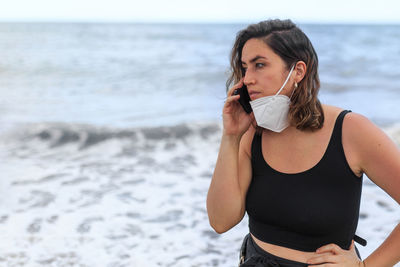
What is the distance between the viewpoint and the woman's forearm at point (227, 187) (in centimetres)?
228

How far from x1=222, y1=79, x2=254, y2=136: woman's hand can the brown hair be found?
235 millimetres

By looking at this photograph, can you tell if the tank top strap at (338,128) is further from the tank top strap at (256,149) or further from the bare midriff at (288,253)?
the bare midriff at (288,253)

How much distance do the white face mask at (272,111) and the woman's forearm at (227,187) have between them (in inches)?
7.4

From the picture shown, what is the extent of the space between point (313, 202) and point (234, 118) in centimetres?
57

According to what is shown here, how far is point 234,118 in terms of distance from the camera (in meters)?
2.36

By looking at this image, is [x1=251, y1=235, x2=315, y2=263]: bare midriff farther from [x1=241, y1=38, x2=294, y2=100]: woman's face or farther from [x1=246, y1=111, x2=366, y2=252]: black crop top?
[x1=241, y1=38, x2=294, y2=100]: woman's face

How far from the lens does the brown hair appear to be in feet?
6.97

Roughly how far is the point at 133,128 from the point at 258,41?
307 inches

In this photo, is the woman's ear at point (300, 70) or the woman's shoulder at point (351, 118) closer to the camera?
the woman's shoulder at point (351, 118)

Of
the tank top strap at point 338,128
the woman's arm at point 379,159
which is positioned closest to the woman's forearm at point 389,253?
the woman's arm at point 379,159

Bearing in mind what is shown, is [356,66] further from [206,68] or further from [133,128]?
[133,128]

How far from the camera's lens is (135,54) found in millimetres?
26672

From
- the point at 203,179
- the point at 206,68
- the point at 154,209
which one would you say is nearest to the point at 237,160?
the point at 154,209

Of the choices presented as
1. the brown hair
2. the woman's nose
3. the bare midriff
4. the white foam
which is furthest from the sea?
the bare midriff
